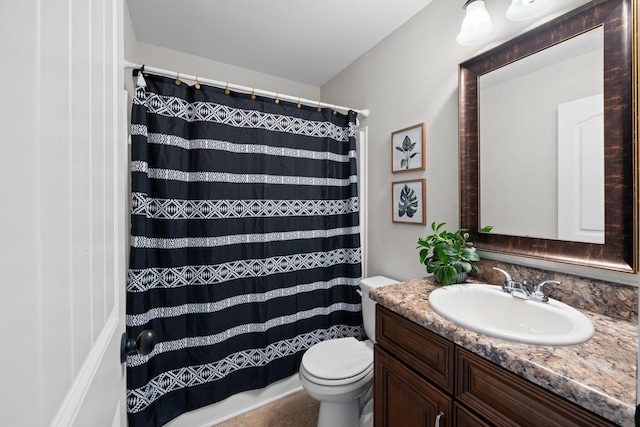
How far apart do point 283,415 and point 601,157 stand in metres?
2.08

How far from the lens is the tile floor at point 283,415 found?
64.2 inches

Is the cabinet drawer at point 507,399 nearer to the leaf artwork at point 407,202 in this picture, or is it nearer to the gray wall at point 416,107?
the gray wall at point 416,107

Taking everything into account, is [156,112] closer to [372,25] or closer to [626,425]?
[372,25]

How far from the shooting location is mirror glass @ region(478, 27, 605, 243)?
3.21 ft

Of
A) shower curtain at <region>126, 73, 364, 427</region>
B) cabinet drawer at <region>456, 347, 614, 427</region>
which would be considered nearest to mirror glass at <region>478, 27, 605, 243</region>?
cabinet drawer at <region>456, 347, 614, 427</region>

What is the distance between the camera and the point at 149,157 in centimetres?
145

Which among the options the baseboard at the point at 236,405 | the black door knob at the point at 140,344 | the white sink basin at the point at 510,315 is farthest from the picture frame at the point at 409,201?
the black door knob at the point at 140,344

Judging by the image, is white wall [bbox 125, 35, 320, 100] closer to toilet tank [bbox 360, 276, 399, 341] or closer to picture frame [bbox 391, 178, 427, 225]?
picture frame [bbox 391, 178, 427, 225]

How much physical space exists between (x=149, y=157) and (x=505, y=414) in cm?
183

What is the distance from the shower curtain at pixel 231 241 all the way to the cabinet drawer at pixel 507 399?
1.19 metres

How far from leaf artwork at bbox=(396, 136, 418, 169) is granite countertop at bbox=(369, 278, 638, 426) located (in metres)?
1.05

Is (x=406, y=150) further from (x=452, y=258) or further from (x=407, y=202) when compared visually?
(x=452, y=258)

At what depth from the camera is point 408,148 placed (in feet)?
5.64

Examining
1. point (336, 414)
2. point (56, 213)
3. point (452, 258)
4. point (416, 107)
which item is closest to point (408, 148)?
point (416, 107)
